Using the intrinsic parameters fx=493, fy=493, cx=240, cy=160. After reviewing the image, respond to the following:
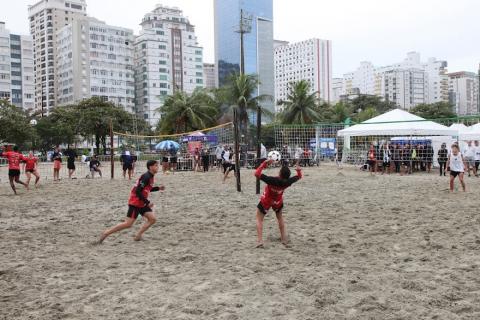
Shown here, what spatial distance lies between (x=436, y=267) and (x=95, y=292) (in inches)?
138

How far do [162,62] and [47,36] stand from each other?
25.5 m

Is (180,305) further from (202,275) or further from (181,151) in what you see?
(181,151)

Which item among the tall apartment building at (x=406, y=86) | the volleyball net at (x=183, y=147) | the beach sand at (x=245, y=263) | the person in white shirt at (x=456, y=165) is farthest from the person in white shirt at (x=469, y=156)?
the tall apartment building at (x=406, y=86)

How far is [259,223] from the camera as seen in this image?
21.2 feet

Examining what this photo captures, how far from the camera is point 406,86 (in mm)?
122000

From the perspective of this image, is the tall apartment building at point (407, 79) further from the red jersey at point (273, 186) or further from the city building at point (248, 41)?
the red jersey at point (273, 186)

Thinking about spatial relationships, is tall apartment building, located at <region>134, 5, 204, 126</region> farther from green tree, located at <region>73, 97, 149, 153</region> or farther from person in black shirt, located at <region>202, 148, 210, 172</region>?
person in black shirt, located at <region>202, 148, 210, 172</region>

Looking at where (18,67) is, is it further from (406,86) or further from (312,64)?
(406,86)

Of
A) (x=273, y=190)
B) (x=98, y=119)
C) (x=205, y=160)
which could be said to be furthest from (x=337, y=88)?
(x=273, y=190)

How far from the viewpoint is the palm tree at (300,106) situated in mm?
38922

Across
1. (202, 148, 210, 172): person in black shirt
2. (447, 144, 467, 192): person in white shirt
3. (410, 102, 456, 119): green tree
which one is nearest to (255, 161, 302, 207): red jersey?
(447, 144, 467, 192): person in white shirt

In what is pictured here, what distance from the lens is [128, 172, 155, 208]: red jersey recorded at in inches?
259

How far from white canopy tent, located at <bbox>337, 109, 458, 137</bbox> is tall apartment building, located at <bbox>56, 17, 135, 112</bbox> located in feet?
251

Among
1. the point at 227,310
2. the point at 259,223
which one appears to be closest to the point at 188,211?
the point at 259,223
